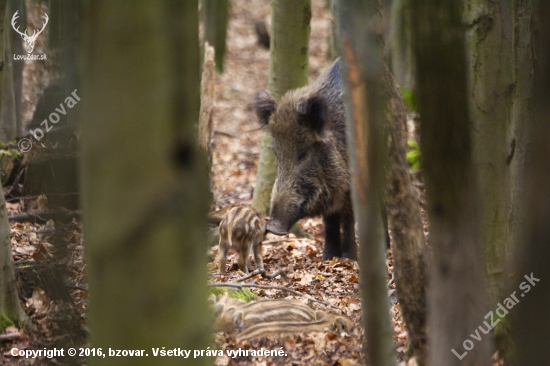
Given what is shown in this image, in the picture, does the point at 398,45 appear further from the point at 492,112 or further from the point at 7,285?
the point at 7,285

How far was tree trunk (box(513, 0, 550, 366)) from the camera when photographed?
64.1 inches

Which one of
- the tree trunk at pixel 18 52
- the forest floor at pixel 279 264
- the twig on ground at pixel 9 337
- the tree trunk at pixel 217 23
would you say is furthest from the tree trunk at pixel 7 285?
the tree trunk at pixel 217 23

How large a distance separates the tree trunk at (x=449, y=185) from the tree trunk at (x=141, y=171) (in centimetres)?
118

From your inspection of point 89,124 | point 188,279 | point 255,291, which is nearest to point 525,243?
point 188,279

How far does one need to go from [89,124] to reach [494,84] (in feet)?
10.9

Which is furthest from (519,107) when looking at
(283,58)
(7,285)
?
(7,285)

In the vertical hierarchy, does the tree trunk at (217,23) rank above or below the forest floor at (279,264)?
above

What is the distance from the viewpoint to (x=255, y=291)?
542cm

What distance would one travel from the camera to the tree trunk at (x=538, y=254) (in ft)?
5.34

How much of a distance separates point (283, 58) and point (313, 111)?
4.15 ft

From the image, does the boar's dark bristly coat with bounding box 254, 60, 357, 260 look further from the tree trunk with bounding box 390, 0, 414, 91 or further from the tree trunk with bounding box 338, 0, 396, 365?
the tree trunk with bounding box 390, 0, 414, 91

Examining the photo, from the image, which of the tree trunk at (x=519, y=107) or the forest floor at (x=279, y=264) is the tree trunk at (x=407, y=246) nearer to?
the forest floor at (x=279, y=264)

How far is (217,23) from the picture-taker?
16078mm

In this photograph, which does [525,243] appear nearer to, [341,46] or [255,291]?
[341,46]
